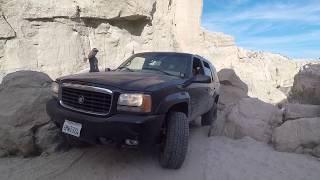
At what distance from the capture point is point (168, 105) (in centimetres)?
457

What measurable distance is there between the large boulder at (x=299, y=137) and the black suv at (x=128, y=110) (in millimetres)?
2026

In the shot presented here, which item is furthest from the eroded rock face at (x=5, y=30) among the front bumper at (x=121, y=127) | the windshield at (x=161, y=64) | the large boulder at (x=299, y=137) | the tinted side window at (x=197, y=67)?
the large boulder at (x=299, y=137)

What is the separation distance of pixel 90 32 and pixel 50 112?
11.2m

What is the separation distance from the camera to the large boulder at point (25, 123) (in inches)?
219

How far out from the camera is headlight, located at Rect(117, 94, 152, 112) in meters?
4.26

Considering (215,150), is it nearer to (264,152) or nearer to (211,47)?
(264,152)

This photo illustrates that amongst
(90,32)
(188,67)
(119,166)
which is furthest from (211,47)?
(119,166)

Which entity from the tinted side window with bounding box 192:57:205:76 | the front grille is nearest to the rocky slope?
the tinted side window with bounding box 192:57:205:76

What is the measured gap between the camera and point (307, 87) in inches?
509

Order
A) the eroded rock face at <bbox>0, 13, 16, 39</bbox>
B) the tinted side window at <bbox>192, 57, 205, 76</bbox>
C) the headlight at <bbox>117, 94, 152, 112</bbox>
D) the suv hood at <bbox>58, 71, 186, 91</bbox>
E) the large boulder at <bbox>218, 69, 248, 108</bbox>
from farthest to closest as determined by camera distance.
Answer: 1. the eroded rock face at <bbox>0, 13, 16, 39</bbox>
2. the large boulder at <bbox>218, 69, 248, 108</bbox>
3. the tinted side window at <bbox>192, 57, 205, 76</bbox>
4. the suv hood at <bbox>58, 71, 186, 91</bbox>
5. the headlight at <bbox>117, 94, 152, 112</bbox>

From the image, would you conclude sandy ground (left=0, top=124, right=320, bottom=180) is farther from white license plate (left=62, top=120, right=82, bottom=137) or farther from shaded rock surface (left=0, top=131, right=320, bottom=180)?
white license plate (left=62, top=120, right=82, bottom=137)

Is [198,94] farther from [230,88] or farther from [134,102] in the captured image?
[230,88]

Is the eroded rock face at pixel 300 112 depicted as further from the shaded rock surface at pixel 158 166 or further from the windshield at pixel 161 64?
the windshield at pixel 161 64

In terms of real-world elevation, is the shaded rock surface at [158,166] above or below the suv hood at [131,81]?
below
